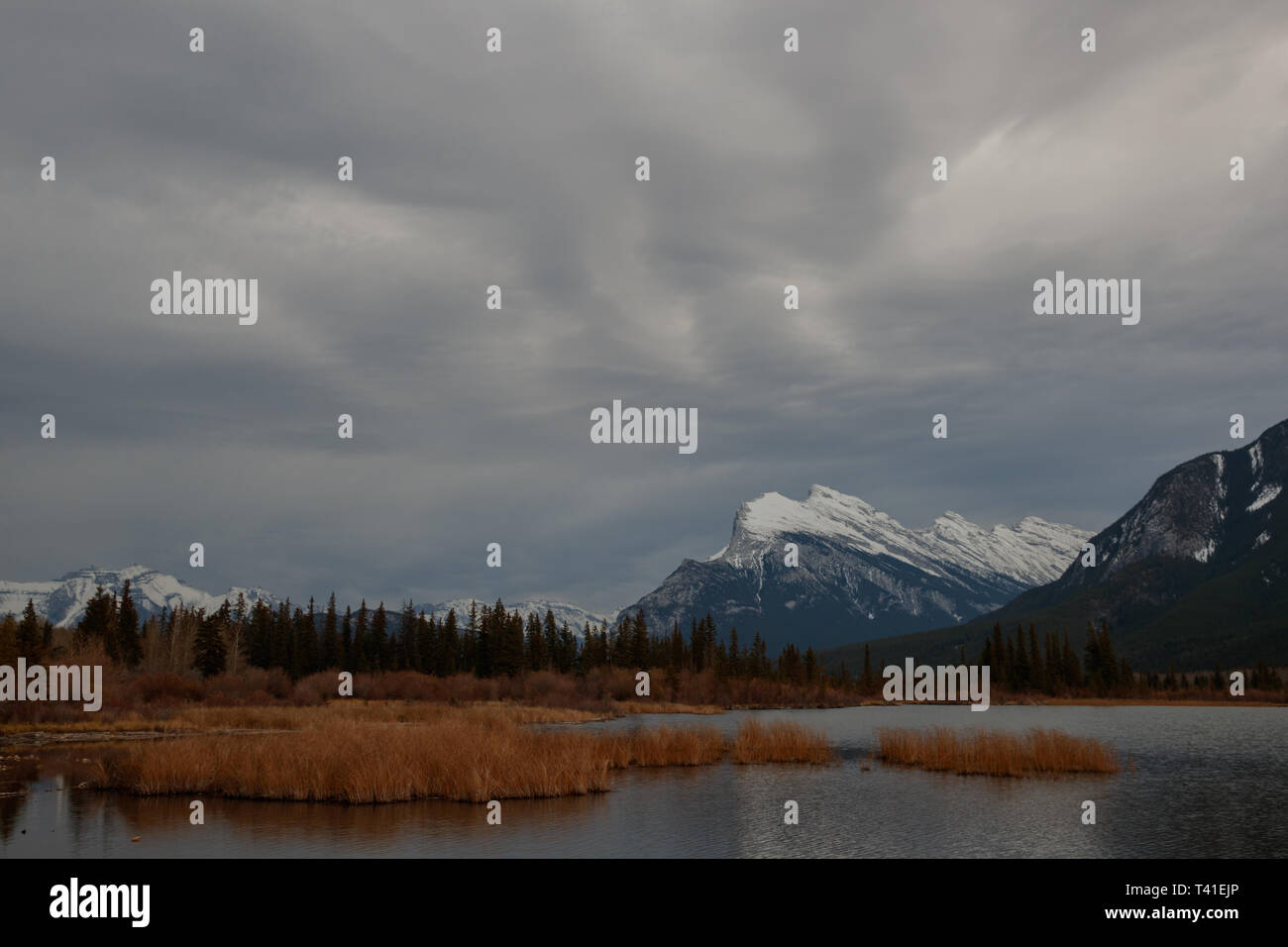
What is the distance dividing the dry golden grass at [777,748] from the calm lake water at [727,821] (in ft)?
18.1

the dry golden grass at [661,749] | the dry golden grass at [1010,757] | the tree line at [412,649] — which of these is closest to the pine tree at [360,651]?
the tree line at [412,649]

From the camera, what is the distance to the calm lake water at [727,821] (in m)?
27.1

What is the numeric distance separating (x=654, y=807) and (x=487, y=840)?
8.50 metres

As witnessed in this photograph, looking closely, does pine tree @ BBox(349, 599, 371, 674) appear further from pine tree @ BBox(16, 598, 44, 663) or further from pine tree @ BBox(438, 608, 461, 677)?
pine tree @ BBox(16, 598, 44, 663)

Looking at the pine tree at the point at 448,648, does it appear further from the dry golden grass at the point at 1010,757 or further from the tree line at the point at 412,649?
the dry golden grass at the point at 1010,757

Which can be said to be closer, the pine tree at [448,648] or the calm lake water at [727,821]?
the calm lake water at [727,821]

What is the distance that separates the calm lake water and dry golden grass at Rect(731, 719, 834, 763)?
552 cm

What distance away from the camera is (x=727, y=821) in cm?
3192
